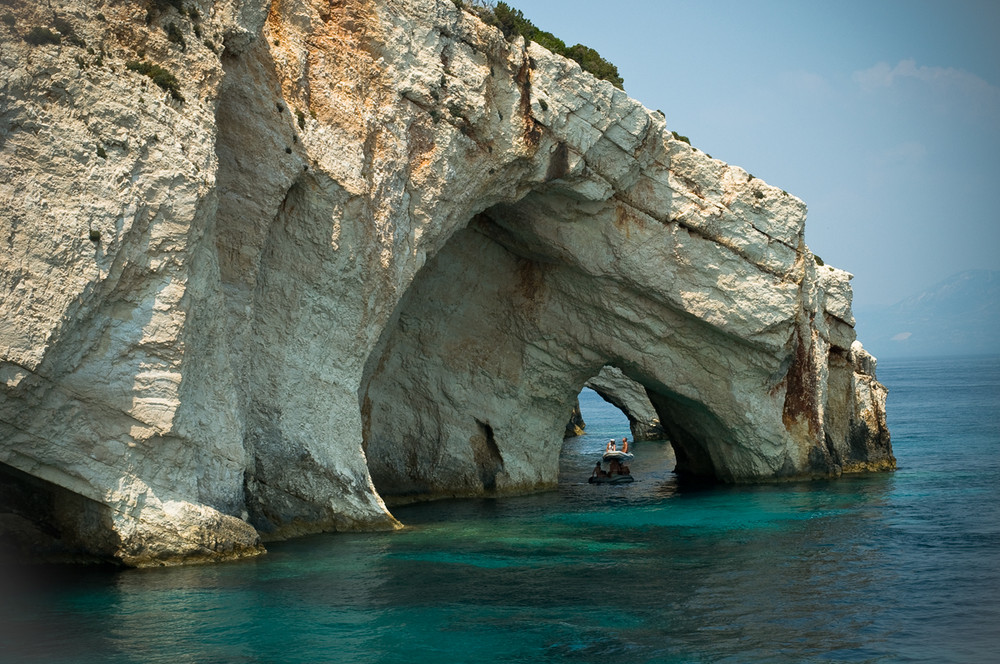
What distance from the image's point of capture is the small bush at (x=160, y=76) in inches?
760

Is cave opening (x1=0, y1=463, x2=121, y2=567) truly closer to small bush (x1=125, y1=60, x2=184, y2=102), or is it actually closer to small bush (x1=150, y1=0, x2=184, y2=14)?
small bush (x1=125, y1=60, x2=184, y2=102)

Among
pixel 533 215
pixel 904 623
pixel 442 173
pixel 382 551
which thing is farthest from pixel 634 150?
pixel 904 623

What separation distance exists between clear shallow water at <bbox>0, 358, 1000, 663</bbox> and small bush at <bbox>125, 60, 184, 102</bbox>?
9.35 m

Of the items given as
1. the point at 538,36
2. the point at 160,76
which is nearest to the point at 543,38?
the point at 538,36

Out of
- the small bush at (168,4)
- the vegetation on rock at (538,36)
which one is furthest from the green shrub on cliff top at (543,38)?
the small bush at (168,4)

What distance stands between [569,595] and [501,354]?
53.5 ft

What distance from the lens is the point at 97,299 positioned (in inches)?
701

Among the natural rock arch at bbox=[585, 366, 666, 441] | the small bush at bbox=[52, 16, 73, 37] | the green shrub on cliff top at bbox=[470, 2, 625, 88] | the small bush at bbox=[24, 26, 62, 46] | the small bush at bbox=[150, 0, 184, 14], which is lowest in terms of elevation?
the natural rock arch at bbox=[585, 366, 666, 441]

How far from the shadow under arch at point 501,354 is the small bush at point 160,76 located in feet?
43.7

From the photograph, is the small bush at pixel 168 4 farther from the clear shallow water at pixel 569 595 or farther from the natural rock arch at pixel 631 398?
the natural rock arch at pixel 631 398

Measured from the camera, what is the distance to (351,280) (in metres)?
24.5

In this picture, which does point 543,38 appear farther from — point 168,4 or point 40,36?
point 40,36

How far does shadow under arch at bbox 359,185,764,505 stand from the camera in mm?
32594

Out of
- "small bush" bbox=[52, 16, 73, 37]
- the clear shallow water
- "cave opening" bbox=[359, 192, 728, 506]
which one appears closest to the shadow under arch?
"cave opening" bbox=[359, 192, 728, 506]
